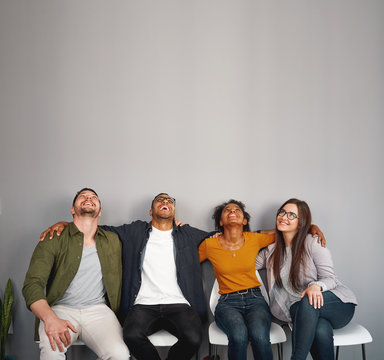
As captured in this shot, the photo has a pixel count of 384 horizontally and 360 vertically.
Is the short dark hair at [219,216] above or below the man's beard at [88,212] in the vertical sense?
below

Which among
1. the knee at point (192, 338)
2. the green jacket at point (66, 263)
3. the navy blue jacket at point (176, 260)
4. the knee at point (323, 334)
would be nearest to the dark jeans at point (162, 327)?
the knee at point (192, 338)

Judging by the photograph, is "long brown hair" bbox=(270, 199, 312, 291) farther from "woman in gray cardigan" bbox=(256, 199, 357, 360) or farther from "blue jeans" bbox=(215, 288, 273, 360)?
"blue jeans" bbox=(215, 288, 273, 360)

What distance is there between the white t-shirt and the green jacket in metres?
0.21

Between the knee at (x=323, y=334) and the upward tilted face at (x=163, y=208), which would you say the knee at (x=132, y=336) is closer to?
the upward tilted face at (x=163, y=208)

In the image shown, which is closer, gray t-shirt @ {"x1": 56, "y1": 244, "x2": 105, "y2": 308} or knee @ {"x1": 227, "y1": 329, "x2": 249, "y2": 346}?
knee @ {"x1": 227, "y1": 329, "x2": 249, "y2": 346}

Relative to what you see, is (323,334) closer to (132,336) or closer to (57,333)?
(132,336)

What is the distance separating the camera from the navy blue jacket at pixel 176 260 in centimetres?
274

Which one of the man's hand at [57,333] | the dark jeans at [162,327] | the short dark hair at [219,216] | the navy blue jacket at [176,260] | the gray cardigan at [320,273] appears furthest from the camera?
the short dark hair at [219,216]

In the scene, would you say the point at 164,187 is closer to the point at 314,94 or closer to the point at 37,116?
the point at 37,116

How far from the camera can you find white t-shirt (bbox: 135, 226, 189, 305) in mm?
2686

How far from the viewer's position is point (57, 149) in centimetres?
328

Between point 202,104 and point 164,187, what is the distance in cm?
81

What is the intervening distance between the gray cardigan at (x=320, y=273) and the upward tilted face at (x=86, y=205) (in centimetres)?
141

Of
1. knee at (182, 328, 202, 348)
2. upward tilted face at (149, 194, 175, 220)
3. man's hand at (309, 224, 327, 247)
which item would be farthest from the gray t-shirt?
man's hand at (309, 224, 327, 247)
